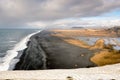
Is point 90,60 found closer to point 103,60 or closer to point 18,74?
Result: point 103,60

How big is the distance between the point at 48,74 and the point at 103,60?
797 inches

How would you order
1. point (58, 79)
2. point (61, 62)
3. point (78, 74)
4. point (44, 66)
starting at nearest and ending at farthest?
point (58, 79) → point (78, 74) → point (44, 66) → point (61, 62)

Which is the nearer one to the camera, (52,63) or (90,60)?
(52,63)

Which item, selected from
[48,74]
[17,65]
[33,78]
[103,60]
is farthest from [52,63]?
[33,78]

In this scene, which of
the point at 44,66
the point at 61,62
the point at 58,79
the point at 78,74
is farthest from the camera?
the point at 61,62

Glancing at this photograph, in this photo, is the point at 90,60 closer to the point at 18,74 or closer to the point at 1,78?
the point at 18,74

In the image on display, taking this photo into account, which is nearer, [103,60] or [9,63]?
[9,63]

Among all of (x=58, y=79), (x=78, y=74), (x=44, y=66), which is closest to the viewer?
(x=58, y=79)

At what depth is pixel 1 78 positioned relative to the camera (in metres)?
25.4

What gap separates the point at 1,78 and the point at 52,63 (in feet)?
56.6

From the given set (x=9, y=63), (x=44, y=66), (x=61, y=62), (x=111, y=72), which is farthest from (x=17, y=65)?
(x=111, y=72)

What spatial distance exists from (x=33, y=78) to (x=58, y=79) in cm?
300

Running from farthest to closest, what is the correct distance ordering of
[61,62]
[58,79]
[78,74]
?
[61,62], [78,74], [58,79]

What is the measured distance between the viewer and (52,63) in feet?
137
